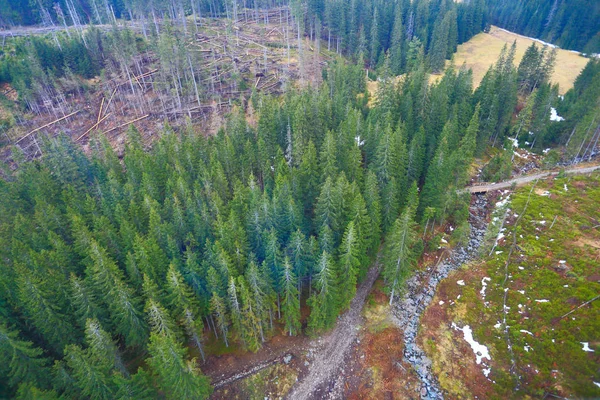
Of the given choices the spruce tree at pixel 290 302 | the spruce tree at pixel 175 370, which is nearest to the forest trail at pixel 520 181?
the spruce tree at pixel 290 302

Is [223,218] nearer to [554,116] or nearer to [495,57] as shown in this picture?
[554,116]

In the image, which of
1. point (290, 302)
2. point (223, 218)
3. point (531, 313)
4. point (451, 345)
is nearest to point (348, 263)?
point (290, 302)

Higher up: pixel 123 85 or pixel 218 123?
pixel 123 85

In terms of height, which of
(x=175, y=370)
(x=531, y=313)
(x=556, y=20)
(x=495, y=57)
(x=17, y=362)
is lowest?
(x=531, y=313)

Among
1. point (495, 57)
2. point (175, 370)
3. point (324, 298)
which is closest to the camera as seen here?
point (175, 370)

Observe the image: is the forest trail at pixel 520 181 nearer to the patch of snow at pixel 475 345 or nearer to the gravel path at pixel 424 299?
the gravel path at pixel 424 299

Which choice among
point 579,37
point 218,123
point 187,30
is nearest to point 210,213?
point 218,123

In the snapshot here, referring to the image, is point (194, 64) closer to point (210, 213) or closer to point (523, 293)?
point (210, 213)
